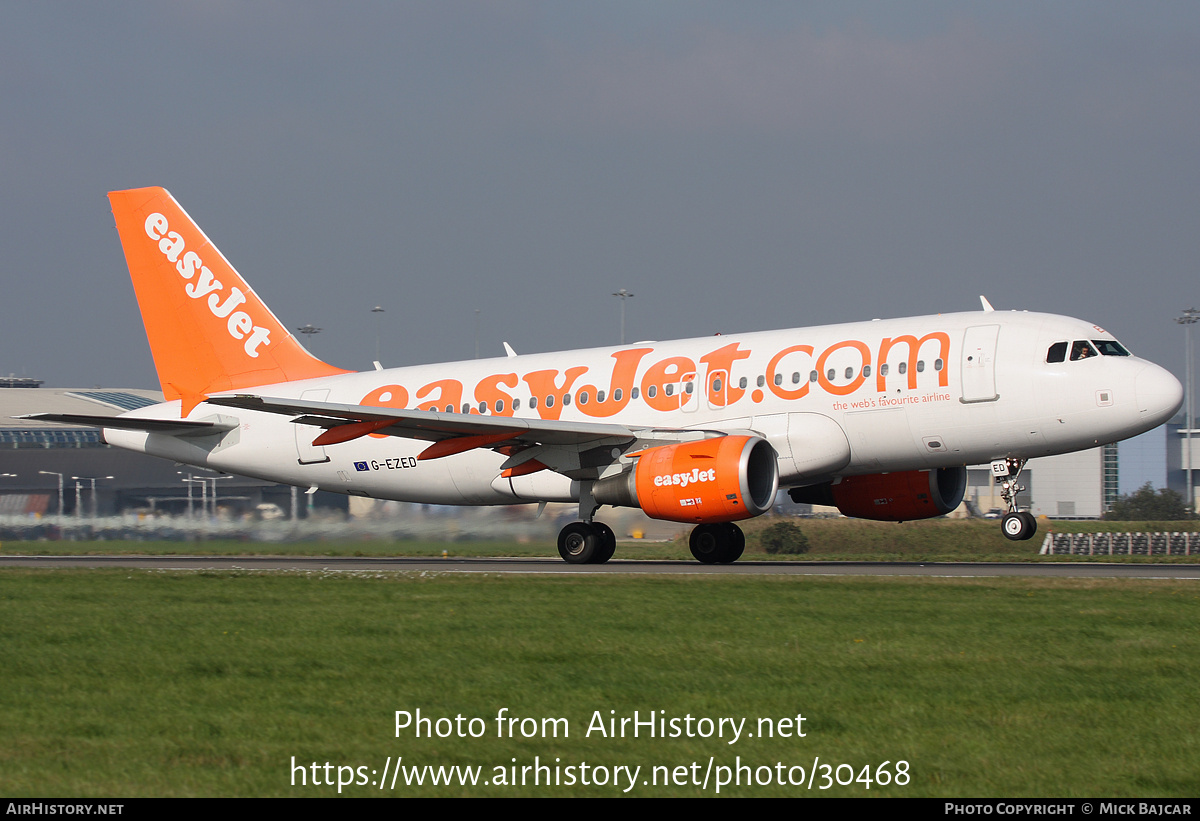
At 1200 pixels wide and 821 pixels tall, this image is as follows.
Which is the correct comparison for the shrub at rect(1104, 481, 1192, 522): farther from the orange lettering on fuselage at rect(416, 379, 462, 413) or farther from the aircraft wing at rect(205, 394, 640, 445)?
the aircraft wing at rect(205, 394, 640, 445)

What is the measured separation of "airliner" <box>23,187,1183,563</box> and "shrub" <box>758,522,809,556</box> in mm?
6564

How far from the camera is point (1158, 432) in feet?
303

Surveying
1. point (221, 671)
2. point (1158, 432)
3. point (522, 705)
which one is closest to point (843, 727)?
point (522, 705)

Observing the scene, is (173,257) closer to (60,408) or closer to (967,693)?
(967,693)

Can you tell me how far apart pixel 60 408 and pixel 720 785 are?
277 ft

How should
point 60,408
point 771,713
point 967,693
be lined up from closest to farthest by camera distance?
point 771,713 < point 967,693 < point 60,408

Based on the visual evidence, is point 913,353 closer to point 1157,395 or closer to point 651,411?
point 1157,395

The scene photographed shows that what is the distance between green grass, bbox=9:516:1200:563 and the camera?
1148 inches

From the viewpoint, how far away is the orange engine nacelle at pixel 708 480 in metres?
21.9

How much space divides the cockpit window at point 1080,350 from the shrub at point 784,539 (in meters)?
12.1

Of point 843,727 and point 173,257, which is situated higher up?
point 173,257

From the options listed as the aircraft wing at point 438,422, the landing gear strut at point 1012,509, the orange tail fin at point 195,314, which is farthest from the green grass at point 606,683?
the orange tail fin at point 195,314

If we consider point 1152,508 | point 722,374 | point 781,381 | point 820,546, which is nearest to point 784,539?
point 820,546

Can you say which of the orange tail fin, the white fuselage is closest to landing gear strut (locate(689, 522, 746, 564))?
the white fuselage
